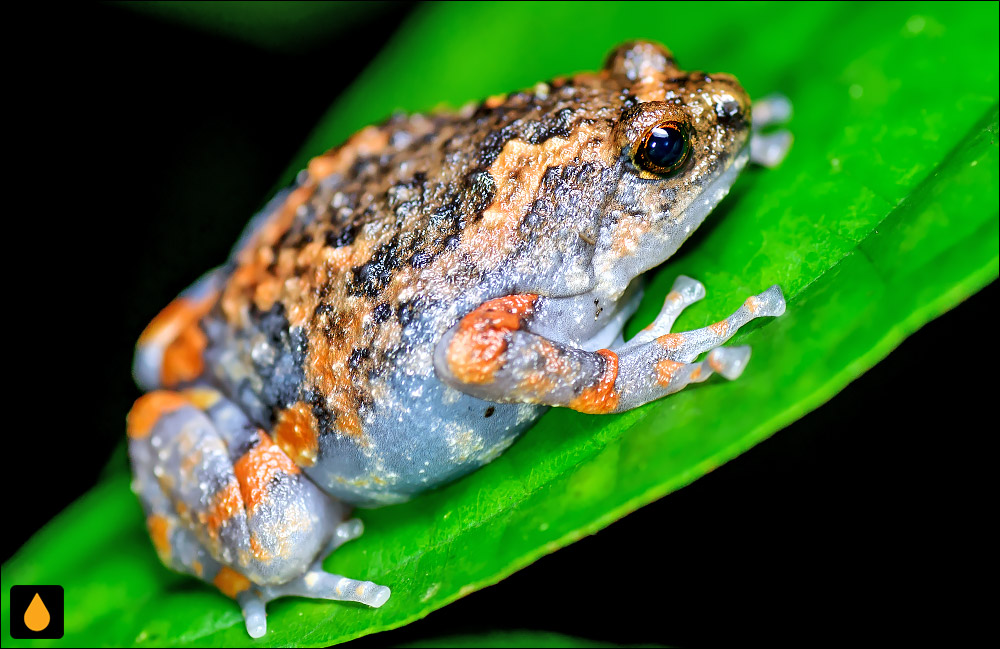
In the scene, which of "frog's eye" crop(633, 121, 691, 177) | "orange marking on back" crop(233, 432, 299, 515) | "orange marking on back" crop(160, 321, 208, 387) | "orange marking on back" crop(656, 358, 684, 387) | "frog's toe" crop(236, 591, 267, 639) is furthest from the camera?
"orange marking on back" crop(160, 321, 208, 387)

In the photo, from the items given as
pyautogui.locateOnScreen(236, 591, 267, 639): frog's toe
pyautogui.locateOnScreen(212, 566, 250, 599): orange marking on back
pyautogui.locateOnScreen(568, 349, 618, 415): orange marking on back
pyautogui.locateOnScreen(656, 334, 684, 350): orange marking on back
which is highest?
pyautogui.locateOnScreen(656, 334, 684, 350): orange marking on back

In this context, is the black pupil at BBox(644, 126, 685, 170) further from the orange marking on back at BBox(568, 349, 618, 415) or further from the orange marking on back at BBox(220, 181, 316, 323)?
the orange marking on back at BBox(220, 181, 316, 323)

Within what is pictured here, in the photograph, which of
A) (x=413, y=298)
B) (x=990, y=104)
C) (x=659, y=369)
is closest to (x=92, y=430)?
(x=413, y=298)

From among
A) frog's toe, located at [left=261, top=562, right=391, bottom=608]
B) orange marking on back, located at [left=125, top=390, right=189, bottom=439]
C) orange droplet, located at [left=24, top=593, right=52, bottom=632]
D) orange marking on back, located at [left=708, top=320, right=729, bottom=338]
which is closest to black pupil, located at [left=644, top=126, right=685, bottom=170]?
orange marking on back, located at [left=708, top=320, right=729, bottom=338]

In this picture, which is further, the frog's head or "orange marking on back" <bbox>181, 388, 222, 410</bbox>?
"orange marking on back" <bbox>181, 388, 222, 410</bbox>

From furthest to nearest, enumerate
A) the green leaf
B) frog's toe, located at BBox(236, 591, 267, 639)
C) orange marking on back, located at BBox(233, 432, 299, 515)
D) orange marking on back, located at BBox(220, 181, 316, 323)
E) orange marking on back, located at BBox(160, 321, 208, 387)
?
orange marking on back, located at BBox(160, 321, 208, 387) < orange marking on back, located at BBox(220, 181, 316, 323) < orange marking on back, located at BBox(233, 432, 299, 515) < frog's toe, located at BBox(236, 591, 267, 639) < the green leaf

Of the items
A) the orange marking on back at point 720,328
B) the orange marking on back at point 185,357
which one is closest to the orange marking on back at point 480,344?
the orange marking on back at point 720,328

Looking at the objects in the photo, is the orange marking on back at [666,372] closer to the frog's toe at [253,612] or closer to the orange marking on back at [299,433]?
the orange marking on back at [299,433]
